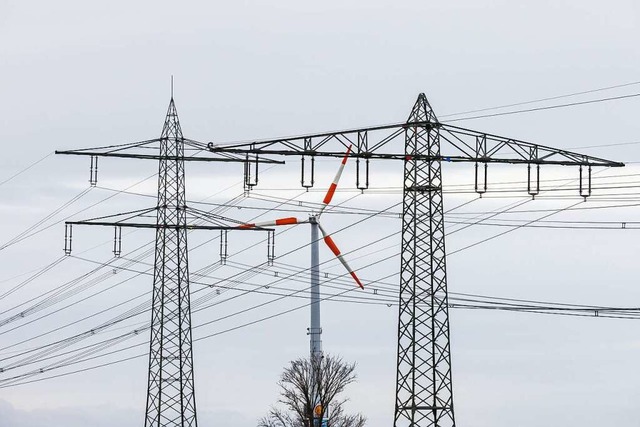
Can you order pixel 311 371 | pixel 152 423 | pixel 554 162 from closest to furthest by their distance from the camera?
pixel 554 162
pixel 152 423
pixel 311 371

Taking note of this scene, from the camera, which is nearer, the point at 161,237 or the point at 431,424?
the point at 431,424

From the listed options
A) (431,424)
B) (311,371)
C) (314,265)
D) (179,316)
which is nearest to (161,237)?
(179,316)

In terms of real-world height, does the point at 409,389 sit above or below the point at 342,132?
below

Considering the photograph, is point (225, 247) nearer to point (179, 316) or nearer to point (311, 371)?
point (179, 316)

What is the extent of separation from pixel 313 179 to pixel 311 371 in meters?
42.6

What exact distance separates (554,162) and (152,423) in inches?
1164

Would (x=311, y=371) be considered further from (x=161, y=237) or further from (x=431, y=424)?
(x=431, y=424)

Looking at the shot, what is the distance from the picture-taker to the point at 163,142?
348 feet

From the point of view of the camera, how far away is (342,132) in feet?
275

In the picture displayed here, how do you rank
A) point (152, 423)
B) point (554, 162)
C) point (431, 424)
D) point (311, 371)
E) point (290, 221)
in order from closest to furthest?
point (431, 424) < point (554, 162) < point (152, 423) < point (290, 221) < point (311, 371)

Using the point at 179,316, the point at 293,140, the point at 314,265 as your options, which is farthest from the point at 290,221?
the point at 293,140

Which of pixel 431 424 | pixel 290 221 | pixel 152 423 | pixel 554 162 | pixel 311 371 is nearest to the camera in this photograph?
pixel 431 424

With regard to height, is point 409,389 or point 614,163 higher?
point 614,163

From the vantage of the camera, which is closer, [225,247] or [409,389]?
[409,389]
